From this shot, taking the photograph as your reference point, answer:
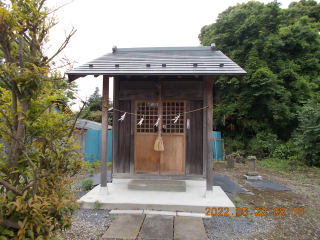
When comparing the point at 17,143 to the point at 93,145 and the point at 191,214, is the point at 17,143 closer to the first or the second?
the point at 191,214

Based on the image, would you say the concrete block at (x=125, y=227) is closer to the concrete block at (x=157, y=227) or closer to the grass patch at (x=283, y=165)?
the concrete block at (x=157, y=227)

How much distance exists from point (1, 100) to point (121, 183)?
4.21m

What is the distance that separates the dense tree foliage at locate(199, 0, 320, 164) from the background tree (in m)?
12.2

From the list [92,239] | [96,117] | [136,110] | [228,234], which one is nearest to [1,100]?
[92,239]

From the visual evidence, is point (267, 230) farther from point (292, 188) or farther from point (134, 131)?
point (134, 131)

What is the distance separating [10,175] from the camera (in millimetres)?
1783

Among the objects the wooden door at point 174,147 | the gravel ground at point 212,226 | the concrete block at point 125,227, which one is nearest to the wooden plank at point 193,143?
the wooden door at point 174,147

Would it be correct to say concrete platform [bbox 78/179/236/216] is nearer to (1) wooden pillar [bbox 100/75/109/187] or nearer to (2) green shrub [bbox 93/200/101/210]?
(2) green shrub [bbox 93/200/101/210]

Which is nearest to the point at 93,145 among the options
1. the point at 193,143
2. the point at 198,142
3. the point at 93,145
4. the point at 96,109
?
the point at 93,145

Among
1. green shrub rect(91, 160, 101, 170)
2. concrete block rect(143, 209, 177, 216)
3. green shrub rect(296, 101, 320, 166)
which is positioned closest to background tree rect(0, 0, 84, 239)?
concrete block rect(143, 209, 177, 216)

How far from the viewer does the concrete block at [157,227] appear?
3306 millimetres

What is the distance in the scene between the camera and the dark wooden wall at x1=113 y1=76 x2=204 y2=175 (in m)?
5.87

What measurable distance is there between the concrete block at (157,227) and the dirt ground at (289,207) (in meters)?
1.34

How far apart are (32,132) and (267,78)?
12.6 m
